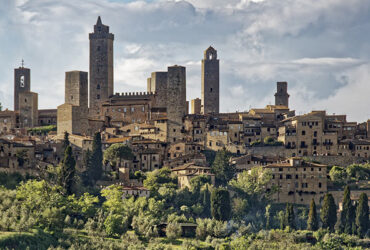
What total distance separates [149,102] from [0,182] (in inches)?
1094

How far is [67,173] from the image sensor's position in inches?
3676

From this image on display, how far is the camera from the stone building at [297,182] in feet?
327

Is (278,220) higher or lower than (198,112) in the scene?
lower

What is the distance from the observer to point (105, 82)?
4793 inches

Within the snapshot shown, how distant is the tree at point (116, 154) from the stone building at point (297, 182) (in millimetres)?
11913

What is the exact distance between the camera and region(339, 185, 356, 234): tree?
308 ft

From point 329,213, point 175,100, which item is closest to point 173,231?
point 329,213

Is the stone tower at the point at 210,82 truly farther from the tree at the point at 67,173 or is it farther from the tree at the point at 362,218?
the tree at the point at 362,218

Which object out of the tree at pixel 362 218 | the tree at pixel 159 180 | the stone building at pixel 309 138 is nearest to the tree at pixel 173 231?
the tree at pixel 159 180

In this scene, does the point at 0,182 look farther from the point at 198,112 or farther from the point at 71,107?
the point at 198,112

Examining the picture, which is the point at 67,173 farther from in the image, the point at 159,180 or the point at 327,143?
the point at 327,143

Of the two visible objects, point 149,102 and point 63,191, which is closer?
point 63,191

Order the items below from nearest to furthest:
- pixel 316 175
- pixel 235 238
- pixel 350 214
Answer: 1. pixel 235 238
2. pixel 350 214
3. pixel 316 175

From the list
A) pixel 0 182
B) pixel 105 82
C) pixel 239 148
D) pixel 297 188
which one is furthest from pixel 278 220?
pixel 105 82
